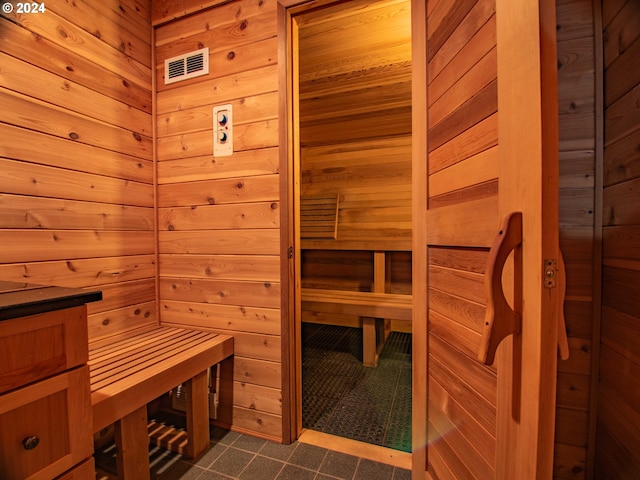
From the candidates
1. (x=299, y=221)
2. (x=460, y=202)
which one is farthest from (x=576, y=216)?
(x=299, y=221)

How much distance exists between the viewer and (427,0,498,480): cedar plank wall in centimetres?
73

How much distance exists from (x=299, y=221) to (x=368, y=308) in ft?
3.96

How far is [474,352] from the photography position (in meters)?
0.80

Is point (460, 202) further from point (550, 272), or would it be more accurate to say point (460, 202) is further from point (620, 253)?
point (620, 253)

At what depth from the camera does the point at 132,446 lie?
1202 millimetres

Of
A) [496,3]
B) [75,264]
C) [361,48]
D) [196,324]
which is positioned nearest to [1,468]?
[75,264]

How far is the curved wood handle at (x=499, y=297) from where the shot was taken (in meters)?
0.56

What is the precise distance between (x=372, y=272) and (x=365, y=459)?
199 cm

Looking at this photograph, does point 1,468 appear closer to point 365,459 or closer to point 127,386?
point 127,386

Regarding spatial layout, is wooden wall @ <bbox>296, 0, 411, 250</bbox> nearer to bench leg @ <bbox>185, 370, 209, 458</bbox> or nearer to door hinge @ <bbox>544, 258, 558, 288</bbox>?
door hinge @ <bbox>544, 258, 558, 288</bbox>

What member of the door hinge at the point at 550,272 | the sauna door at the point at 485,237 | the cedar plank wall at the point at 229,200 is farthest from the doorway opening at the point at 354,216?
the door hinge at the point at 550,272

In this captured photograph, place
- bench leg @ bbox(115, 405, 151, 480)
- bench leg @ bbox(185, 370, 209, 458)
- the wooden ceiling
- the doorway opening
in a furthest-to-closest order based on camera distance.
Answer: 1. the wooden ceiling
2. the doorway opening
3. bench leg @ bbox(185, 370, 209, 458)
4. bench leg @ bbox(115, 405, 151, 480)

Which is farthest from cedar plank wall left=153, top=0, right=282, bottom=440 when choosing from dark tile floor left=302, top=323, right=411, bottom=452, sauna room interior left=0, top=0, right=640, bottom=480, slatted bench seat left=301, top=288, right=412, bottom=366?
slatted bench seat left=301, top=288, right=412, bottom=366

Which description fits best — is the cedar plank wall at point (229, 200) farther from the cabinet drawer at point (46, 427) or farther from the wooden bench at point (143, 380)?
the cabinet drawer at point (46, 427)
